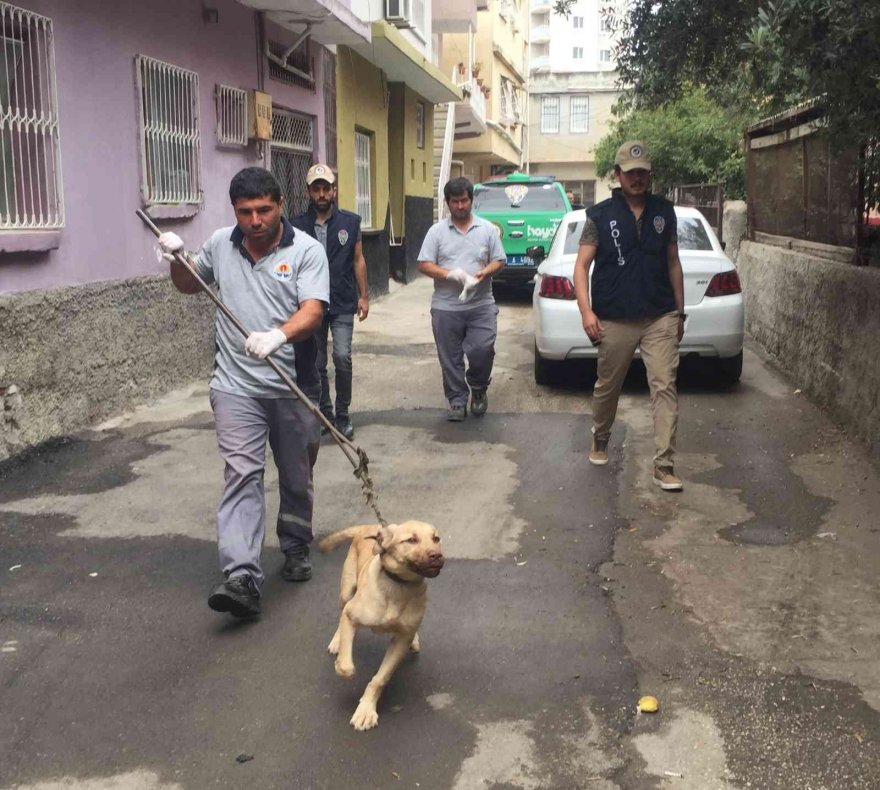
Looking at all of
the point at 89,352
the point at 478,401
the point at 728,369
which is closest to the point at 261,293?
the point at 89,352

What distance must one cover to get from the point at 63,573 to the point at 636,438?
4085 millimetres

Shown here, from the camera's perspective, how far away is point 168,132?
927 centimetres

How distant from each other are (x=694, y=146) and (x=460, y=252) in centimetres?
2051

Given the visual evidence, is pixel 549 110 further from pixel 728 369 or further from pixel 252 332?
pixel 252 332

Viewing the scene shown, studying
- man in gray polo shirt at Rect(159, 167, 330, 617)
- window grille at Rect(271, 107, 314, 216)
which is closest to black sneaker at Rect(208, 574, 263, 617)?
man in gray polo shirt at Rect(159, 167, 330, 617)

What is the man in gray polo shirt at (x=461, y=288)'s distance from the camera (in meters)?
7.84

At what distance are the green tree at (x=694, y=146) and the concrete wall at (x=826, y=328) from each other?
48.4 ft

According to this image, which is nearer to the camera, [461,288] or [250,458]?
[250,458]

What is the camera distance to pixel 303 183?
1366 centimetres

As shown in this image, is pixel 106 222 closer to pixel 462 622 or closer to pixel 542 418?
pixel 542 418

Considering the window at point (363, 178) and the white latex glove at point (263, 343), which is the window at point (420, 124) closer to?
the window at point (363, 178)

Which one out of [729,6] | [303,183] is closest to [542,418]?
[729,6]

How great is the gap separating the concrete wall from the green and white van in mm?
4899

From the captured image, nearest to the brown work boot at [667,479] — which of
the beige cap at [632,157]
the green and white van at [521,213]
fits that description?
the beige cap at [632,157]
